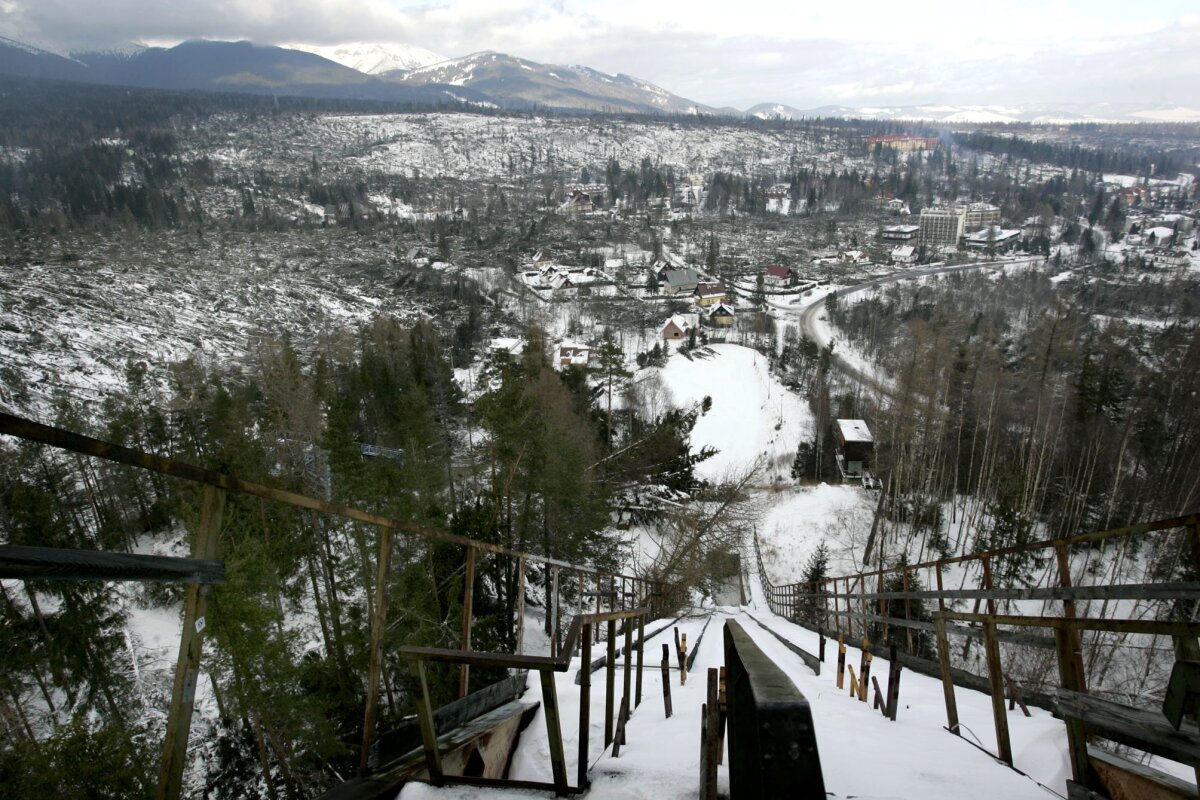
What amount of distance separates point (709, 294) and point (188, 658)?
250 feet

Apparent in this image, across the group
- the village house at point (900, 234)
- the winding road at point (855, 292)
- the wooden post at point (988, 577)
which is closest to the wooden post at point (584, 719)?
the wooden post at point (988, 577)

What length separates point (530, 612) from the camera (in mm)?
20797

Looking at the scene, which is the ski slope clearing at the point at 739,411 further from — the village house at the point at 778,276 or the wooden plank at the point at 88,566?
the village house at the point at 778,276

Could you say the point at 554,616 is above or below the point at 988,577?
below

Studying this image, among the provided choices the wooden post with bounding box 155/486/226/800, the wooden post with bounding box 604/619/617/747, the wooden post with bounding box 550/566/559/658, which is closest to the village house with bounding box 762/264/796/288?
the wooden post with bounding box 550/566/559/658

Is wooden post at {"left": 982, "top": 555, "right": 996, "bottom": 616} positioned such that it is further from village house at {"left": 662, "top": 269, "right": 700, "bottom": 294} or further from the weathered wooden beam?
village house at {"left": 662, "top": 269, "right": 700, "bottom": 294}

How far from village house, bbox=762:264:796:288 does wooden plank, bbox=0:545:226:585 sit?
8829cm

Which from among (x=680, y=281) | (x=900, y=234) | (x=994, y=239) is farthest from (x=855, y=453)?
(x=994, y=239)

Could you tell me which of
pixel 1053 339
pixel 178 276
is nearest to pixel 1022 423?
pixel 1053 339

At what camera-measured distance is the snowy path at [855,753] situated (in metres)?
2.58

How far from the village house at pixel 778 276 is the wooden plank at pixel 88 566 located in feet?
290

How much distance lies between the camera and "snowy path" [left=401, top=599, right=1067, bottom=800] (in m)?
2.58

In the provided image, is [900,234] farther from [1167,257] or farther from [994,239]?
[1167,257]

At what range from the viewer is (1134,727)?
2.23 meters
